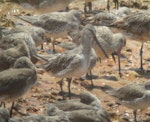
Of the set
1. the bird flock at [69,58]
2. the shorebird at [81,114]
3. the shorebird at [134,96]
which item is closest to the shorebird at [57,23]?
the bird flock at [69,58]

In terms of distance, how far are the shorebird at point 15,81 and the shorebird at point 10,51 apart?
76 cm

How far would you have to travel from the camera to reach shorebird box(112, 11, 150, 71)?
16.0 meters

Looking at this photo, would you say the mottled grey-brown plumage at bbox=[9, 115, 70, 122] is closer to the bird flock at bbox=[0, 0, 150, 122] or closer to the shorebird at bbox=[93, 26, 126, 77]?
the bird flock at bbox=[0, 0, 150, 122]

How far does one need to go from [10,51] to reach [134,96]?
2783 mm

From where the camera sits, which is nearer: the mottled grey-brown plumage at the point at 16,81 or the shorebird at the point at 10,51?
the mottled grey-brown plumage at the point at 16,81

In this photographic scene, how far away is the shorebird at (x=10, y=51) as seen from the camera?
12.5m

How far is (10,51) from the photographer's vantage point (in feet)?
42.3

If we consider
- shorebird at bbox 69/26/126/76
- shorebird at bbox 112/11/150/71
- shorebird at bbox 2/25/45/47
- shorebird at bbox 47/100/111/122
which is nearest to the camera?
shorebird at bbox 47/100/111/122

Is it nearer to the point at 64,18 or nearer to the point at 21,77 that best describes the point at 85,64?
the point at 21,77

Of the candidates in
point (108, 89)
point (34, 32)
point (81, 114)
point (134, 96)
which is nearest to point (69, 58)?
point (108, 89)

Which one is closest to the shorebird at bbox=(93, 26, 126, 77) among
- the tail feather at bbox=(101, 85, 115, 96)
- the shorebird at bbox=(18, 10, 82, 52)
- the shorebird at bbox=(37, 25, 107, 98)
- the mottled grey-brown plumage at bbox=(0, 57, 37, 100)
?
the shorebird at bbox=(18, 10, 82, 52)

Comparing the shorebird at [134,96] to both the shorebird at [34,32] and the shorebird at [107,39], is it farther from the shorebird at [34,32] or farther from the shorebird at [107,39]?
the shorebird at [34,32]

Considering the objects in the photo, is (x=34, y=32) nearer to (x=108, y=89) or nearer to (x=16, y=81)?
(x=108, y=89)

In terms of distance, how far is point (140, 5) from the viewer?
20.7 meters
